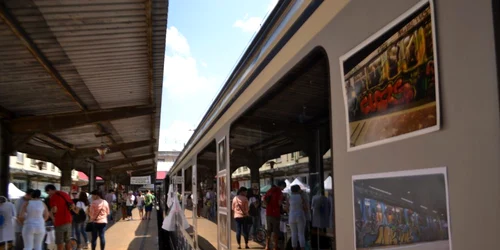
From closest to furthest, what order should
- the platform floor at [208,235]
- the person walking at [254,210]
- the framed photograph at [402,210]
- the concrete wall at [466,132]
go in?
1. the concrete wall at [466,132]
2. the framed photograph at [402,210]
3. the person walking at [254,210]
4. the platform floor at [208,235]

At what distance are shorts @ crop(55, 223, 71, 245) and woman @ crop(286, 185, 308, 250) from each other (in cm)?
878

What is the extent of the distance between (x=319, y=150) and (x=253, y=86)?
111cm

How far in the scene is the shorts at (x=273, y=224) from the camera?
2.63 m

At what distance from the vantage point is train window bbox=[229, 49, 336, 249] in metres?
2.04

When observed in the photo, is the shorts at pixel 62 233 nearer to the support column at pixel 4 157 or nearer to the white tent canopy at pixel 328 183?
the support column at pixel 4 157

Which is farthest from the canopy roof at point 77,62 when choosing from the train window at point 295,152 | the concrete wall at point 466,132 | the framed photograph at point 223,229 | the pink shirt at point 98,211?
the concrete wall at point 466,132

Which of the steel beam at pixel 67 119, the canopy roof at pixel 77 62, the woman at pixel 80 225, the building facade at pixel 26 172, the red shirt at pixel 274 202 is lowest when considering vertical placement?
the woman at pixel 80 225

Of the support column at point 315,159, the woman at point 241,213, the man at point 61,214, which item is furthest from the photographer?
the man at point 61,214

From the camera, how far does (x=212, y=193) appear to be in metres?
5.20

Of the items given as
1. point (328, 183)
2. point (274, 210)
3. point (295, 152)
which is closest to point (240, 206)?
point (274, 210)

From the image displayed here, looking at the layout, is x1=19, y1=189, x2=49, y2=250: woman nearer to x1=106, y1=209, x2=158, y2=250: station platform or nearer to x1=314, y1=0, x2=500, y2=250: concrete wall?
x1=106, y1=209, x2=158, y2=250: station platform

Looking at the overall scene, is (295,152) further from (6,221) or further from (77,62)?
(6,221)

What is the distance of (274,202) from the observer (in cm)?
270

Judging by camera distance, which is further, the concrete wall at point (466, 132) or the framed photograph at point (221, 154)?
the framed photograph at point (221, 154)
